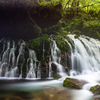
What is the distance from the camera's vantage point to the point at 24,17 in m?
8.91

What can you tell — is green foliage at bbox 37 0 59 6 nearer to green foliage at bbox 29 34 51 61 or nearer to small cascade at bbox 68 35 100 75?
green foliage at bbox 29 34 51 61

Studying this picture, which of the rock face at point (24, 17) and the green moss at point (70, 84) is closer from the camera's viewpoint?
the green moss at point (70, 84)

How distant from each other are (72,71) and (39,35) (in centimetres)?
507

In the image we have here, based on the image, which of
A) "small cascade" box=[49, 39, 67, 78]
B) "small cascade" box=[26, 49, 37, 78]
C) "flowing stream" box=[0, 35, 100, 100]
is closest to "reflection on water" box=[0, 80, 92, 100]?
"flowing stream" box=[0, 35, 100, 100]

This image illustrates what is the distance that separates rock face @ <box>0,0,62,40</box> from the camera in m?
8.24

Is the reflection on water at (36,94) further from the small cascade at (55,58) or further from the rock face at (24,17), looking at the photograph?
the rock face at (24,17)

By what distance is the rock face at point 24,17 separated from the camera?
8242mm

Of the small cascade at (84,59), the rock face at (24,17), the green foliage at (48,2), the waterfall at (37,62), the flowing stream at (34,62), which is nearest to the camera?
the flowing stream at (34,62)

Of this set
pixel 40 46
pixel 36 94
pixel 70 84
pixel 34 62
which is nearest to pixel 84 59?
pixel 40 46

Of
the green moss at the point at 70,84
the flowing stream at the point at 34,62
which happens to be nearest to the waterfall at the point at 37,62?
the flowing stream at the point at 34,62

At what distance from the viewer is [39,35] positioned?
425 inches

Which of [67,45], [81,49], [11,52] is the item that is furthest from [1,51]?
[81,49]

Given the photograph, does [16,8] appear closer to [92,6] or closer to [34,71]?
[34,71]

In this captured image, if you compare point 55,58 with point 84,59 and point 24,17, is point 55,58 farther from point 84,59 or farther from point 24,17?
point 24,17
